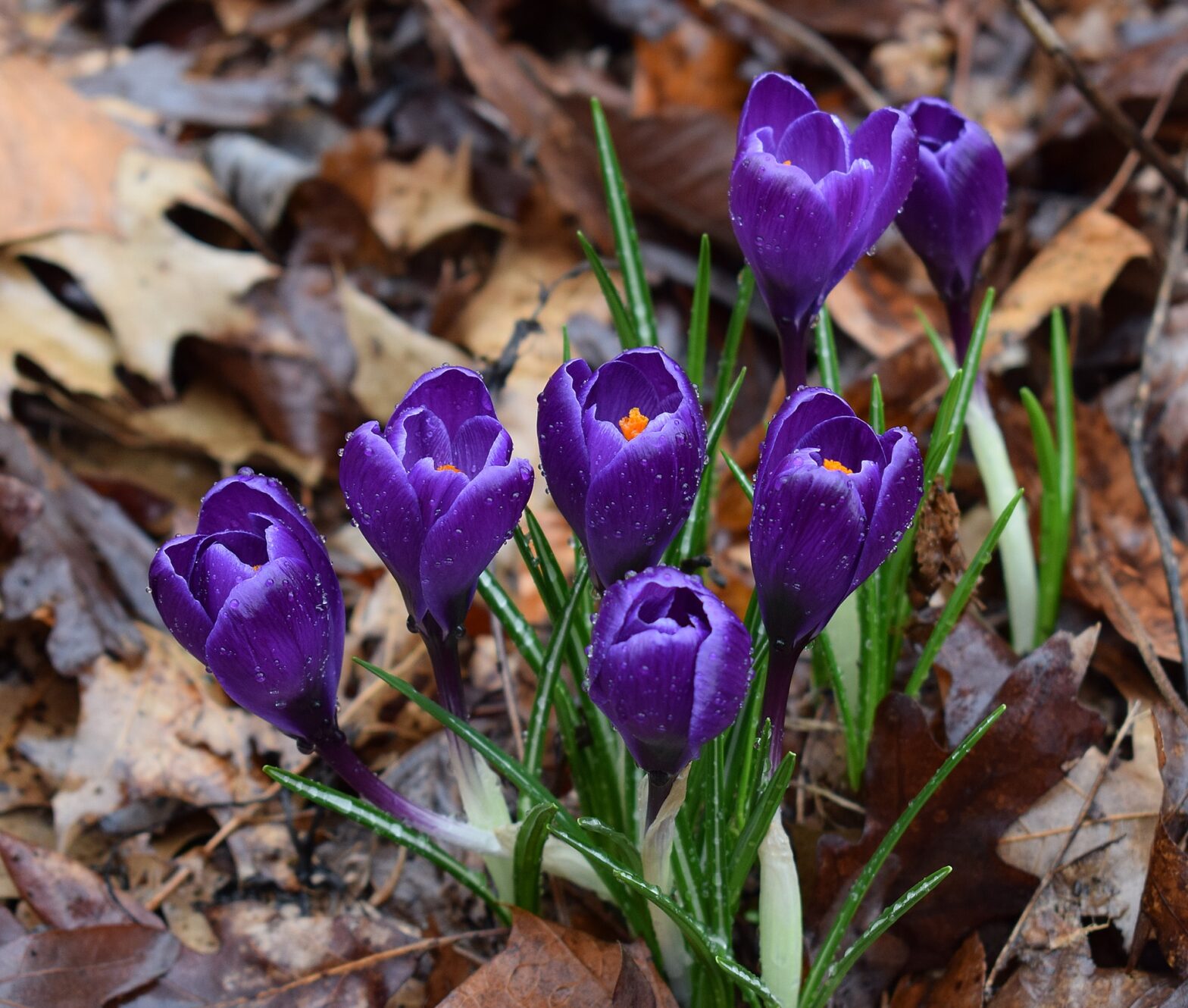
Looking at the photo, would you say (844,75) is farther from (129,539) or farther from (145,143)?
(129,539)

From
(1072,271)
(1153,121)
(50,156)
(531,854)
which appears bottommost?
(531,854)

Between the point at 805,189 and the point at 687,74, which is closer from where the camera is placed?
the point at 805,189

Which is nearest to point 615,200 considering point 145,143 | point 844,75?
point 844,75

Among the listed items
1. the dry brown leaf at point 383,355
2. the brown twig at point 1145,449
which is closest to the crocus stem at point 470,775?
the brown twig at point 1145,449

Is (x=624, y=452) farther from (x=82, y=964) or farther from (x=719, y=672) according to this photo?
(x=82, y=964)

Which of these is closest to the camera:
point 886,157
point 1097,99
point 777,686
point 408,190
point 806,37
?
point 777,686

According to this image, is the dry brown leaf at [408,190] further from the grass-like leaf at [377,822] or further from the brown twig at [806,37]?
the grass-like leaf at [377,822]

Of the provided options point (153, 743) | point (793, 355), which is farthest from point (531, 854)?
point (153, 743)
